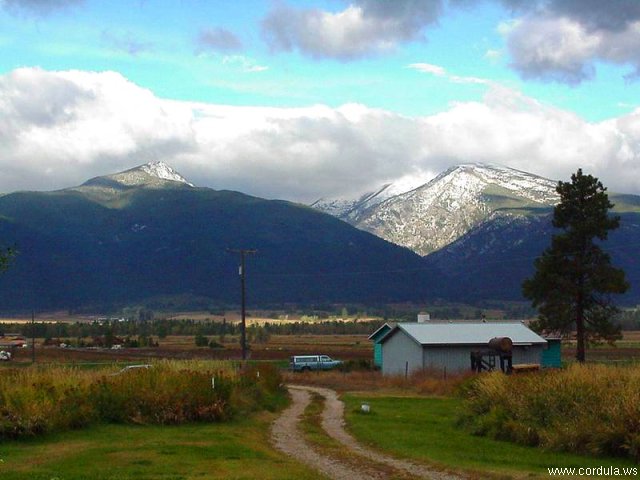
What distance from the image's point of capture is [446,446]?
77.0ft

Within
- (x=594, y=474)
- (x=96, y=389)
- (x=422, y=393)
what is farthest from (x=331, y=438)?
(x=422, y=393)

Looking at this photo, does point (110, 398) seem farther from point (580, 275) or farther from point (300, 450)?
point (580, 275)

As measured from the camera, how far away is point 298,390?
49.4 meters

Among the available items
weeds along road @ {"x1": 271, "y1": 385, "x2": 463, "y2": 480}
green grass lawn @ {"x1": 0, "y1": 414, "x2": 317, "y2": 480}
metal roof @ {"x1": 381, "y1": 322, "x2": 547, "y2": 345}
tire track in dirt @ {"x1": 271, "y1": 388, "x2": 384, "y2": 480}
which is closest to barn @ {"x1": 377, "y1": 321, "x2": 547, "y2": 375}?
metal roof @ {"x1": 381, "y1": 322, "x2": 547, "y2": 345}

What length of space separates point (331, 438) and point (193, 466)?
304 inches

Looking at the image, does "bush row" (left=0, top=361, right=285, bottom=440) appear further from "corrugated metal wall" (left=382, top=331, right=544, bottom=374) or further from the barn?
the barn

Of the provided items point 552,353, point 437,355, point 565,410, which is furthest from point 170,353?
point 565,410

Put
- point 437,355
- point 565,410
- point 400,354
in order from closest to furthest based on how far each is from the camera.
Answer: point 565,410
point 437,355
point 400,354

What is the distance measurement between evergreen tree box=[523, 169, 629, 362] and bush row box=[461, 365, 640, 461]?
81.7ft

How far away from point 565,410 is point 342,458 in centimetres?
642

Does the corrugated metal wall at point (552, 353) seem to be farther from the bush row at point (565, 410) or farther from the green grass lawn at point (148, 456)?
the green grass lawn at point (148, 456)

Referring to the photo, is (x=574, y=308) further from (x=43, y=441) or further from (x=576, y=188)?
(x=43, y=441)

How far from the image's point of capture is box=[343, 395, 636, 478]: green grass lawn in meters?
19.8

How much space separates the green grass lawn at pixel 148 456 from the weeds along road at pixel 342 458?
2.14 ft
